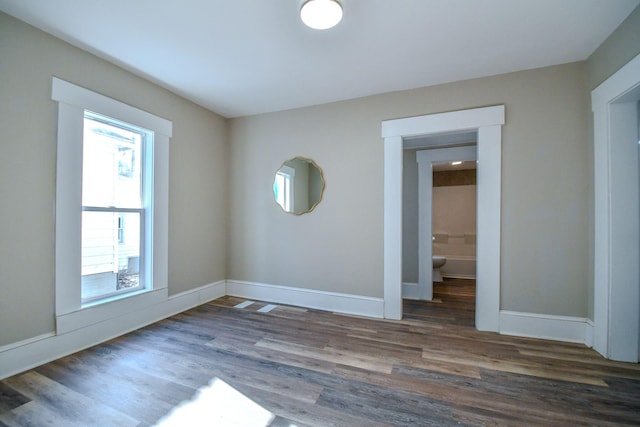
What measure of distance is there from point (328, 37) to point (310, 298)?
2.93m

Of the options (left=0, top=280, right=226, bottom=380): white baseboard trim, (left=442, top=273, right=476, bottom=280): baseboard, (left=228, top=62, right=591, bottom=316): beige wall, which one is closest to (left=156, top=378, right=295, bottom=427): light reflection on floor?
(left=0, top=280, right=226, bottom=380): white baseboard trim

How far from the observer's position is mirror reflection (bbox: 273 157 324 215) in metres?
3.53

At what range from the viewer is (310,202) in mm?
3559

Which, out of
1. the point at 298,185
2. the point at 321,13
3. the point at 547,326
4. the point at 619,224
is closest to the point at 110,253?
the point at 298,185

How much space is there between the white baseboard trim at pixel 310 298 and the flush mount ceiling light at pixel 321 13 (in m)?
2.81

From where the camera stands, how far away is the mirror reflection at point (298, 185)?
139 inches

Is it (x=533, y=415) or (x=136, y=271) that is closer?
(x=533, y=415)

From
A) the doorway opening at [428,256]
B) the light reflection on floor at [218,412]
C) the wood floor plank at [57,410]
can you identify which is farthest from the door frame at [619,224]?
the wood floor plank at [57,410]

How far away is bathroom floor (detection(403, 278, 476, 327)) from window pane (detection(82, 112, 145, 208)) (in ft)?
11.4

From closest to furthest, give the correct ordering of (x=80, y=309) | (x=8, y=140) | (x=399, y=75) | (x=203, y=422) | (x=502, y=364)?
(x=203, y=422) → (x=8, y=140) → (x=502, y=364) → (x=80, y=309) → (x=399, y=75)

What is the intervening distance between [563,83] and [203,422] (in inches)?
160

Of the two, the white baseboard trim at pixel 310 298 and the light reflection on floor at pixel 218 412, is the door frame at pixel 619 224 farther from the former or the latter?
the light reflection on floor at pixel 218 412

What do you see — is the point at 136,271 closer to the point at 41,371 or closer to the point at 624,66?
the point at 41,371

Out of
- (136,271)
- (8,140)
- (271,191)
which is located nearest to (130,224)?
(136,271)
